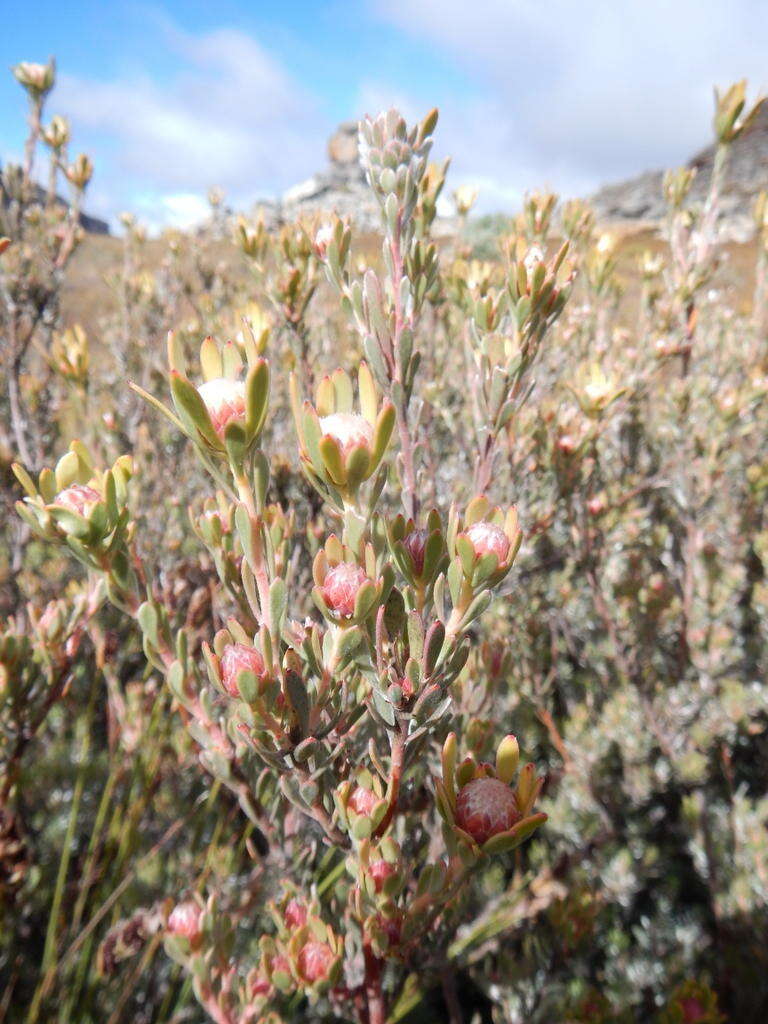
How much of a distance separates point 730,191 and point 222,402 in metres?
31.0

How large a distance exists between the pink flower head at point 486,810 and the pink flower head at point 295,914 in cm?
44

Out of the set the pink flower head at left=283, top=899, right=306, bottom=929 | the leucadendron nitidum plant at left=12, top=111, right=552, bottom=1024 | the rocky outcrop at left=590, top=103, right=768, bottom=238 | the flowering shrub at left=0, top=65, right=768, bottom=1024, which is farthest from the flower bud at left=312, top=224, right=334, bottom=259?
the rocky outcrop at left=590, top=103, right=768, bottom=238

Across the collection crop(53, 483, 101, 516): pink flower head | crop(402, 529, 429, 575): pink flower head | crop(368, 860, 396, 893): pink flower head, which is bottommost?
crop(368, 860, 396, 893): pink flower head

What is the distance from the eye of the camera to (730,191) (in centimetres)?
2530

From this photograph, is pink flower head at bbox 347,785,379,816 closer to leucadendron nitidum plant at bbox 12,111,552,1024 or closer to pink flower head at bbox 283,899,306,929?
leucadendron nitidum plant at bbox 12,111,552,1024

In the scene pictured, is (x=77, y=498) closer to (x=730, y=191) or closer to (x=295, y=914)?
(x=295, y=914)

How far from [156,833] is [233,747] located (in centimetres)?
181

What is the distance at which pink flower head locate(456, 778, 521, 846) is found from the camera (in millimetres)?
791

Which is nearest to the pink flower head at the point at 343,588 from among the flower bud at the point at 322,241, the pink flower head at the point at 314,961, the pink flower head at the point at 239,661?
the pink flower head at the point at 239,661

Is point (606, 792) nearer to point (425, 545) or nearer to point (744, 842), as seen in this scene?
point (744, 842)

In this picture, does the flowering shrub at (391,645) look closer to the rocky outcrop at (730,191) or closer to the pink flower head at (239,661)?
the pink flower head at (239,661)

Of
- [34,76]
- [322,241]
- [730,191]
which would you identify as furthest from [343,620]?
[730,191]

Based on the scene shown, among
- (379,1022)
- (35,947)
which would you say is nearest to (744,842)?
(379,1022)

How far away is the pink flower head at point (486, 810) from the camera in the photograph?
79 centimetres
